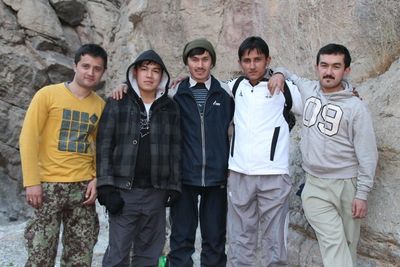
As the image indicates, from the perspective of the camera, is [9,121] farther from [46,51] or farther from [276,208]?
[276,208]

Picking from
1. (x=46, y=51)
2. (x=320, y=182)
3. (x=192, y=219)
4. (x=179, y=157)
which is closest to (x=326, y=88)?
(x=320, y=182)

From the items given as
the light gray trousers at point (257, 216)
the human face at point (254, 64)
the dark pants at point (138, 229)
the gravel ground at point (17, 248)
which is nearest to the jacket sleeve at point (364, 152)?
the light gray trousers at point (257, 216)

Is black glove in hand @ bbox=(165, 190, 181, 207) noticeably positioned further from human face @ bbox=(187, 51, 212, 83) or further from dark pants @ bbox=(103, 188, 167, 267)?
human face @ bbox=(187, 51, 212, 83)

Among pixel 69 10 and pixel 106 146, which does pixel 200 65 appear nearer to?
pixel 106 146

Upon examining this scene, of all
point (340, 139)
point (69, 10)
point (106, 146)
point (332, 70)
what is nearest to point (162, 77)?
point (106, 146)

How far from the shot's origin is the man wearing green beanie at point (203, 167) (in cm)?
393

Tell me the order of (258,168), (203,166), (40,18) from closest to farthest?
(258,168), (203,166), (40,18)

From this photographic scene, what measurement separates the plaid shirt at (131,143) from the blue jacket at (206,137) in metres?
0.14

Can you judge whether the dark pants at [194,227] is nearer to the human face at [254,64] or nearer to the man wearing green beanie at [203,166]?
the man wearing green beanie at [203,166]

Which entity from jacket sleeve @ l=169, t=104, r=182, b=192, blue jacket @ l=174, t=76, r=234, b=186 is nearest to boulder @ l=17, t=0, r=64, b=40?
blue jacket @ l=174, t=76, r=234, b=186

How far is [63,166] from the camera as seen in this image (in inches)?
146

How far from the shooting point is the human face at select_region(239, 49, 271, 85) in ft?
13.0

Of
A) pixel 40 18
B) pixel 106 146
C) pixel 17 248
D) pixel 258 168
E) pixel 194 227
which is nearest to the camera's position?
pixel 106 146

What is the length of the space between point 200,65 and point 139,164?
1039 mm
